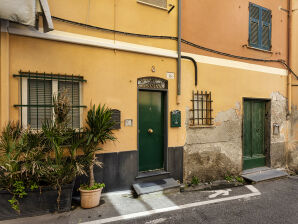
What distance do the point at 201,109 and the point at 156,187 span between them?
101 inches

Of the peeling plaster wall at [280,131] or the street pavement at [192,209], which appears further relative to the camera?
the peeling plaster wall at [280,131]

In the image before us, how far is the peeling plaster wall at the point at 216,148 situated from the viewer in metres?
5.24

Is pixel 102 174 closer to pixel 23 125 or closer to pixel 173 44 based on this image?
pixel 23 125

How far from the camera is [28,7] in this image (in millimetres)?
3061

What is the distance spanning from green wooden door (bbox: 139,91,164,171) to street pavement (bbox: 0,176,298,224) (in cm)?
92

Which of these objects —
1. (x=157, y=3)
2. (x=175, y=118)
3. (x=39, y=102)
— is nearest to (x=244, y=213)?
(x=175, y=118)

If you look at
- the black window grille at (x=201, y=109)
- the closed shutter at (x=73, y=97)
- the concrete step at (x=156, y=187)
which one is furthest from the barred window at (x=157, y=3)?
the concrete step at (x=156, y=187)

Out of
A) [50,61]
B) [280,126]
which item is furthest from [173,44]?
[280,126]

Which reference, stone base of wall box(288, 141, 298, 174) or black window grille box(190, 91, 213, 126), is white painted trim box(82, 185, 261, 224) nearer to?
black window grille box(190, 91, 213, 126)

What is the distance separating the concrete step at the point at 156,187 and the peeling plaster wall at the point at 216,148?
689 millimetres

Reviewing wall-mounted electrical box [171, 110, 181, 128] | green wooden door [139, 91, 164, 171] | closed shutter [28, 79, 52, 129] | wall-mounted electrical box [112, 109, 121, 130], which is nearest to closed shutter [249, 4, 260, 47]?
wall-mounted electrical box [171, 110, 181, 128]

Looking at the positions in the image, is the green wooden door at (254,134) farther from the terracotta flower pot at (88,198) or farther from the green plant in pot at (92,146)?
the terracotta flower pot at (88,198)

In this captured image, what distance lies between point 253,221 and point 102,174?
3.17 m

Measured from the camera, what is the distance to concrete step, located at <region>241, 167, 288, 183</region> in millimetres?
5588
